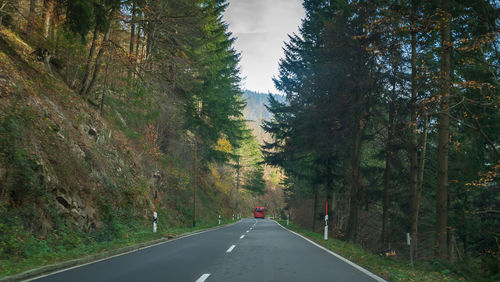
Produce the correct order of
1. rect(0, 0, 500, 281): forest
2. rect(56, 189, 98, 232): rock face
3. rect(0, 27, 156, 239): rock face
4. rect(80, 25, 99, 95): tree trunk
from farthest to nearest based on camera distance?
rect(80, 25, 99, 95): tree trunk → rect(56, 189, 98, 232): rock face → rect(0, 0, 500, 281): forest → rect(0, 27, 156, 239): rock face

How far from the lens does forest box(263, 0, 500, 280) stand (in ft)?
32.5

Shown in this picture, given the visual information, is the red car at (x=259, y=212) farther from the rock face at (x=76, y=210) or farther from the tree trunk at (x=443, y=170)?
the tree trunk at (x=443, y=170)

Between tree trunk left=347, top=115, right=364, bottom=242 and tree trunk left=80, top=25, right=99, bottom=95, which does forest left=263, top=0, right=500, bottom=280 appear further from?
tree trunk left=80, top=25, right=99, bottom=95

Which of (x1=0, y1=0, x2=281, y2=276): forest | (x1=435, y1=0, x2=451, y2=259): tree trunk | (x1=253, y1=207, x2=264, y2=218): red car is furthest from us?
(x1=253, y1=207, x2=264, y2=218): red car

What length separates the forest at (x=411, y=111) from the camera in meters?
9.91

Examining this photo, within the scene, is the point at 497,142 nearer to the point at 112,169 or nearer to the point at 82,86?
the point at 112,169

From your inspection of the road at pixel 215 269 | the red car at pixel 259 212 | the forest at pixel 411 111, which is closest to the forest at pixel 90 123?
the road at pixel 215 269

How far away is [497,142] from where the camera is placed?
13352mm

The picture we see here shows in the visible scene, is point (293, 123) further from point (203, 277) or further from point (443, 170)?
point (203, 277)

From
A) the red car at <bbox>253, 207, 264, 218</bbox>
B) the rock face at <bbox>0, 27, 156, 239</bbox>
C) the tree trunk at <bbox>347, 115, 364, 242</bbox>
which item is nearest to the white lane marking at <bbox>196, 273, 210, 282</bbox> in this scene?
the rock face at <bbox>0, 27, 156, 239</bbox>

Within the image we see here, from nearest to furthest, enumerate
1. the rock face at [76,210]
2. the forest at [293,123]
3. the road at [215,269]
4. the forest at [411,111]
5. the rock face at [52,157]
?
the road at [215,269] < the rock face at [52,157] < the forest at [293,123] < the forest at [411,111] < the rock face at [76,210]

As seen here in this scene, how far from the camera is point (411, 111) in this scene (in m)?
13.3

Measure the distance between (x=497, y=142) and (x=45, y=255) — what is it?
15818 mm

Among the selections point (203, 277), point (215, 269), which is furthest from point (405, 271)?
point (203, 277)
